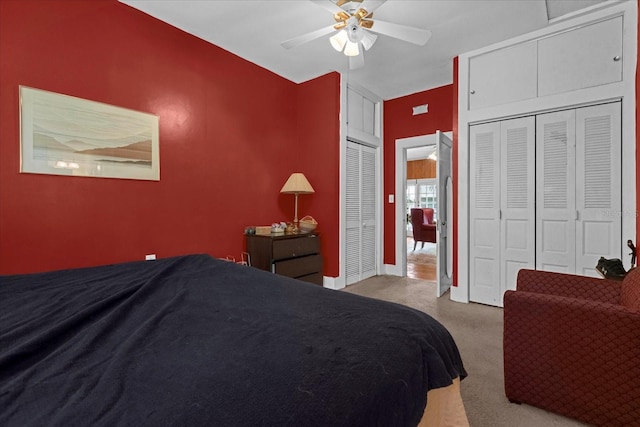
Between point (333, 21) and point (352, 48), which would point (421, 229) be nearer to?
point (333, 21)

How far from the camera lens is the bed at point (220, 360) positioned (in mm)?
590

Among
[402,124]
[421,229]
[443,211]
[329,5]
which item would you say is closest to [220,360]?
[329,5]

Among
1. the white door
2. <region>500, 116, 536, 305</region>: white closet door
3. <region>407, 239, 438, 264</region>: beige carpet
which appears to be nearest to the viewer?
<region>500, 116, 536, 305</region>: white closet door

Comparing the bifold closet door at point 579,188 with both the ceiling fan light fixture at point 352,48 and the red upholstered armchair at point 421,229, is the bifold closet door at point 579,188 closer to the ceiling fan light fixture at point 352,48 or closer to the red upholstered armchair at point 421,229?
the ceiling fan light fixture at point 352,48

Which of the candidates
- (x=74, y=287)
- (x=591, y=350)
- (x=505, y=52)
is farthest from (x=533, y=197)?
(x=74, y=287)

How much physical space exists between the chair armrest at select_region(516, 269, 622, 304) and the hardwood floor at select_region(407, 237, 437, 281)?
2.61 m

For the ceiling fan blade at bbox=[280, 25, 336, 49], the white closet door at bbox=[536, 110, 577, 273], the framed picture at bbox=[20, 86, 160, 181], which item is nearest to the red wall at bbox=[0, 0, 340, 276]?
the framed picture at bbox=[20, 86, 160, 181]

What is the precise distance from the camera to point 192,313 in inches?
42.7

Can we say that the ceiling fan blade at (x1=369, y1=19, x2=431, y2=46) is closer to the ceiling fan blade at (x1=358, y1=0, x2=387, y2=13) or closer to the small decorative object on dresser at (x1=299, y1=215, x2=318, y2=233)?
the ceiling fan blade at (x1=358, y1=0, x2=387, y2=13)

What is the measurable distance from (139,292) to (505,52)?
157 inches

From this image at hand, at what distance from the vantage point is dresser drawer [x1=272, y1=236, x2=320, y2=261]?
10.3 feet

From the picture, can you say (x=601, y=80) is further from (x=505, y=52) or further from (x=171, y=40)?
(x=171, y=40)

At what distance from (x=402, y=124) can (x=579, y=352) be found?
386cm

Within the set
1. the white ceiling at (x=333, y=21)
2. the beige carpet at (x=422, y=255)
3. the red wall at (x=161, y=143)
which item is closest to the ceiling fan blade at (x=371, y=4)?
the white ceiling at (x=333, y=21)
